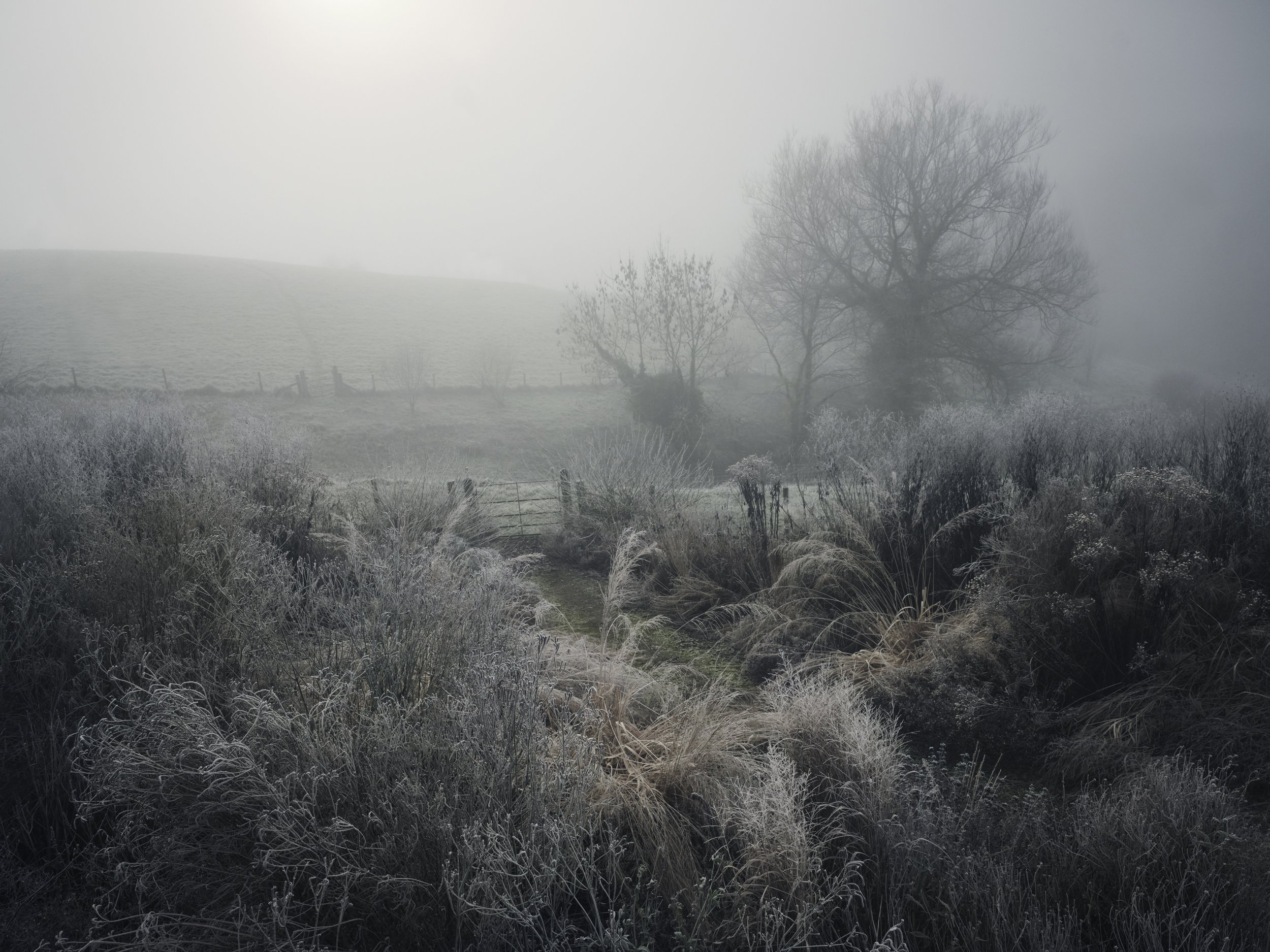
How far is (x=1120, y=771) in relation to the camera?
9.92 feet

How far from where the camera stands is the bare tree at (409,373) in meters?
27.2

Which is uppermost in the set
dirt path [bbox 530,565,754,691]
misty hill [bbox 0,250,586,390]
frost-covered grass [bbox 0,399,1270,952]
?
misty hill [bbox 0,250,586,390]

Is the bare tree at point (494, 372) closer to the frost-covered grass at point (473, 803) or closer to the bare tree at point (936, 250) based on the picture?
the bare tree at point (936, 250)

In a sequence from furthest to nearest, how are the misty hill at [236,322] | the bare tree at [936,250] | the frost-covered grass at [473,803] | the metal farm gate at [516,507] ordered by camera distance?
the misty hill at [236,322], the bare tree at [936,250], the metal farm gate at [516,507], the frost-covered grass at [473,803]

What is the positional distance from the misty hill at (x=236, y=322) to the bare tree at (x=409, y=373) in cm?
67

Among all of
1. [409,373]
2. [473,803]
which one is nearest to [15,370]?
[409,373]

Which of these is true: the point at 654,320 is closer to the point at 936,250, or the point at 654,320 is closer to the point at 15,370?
the point at 936,250

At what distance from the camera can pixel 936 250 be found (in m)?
20.2

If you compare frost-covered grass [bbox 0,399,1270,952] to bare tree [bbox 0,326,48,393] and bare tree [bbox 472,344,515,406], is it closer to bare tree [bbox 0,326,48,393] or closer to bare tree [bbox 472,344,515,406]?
bare tree [bbox 0,326,48,393]

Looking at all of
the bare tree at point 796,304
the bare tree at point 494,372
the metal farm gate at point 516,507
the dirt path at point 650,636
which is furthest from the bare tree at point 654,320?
the dirt path at point 650,636

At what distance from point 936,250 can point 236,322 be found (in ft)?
107

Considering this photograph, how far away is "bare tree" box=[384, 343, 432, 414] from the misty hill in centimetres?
67

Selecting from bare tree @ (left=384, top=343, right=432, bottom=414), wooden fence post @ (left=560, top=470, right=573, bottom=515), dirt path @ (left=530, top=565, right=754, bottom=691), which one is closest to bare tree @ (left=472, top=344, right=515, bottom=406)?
bare tree @ (left=384, top=343, right=432, bottom=414)

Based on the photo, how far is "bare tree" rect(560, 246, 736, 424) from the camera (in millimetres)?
20672
